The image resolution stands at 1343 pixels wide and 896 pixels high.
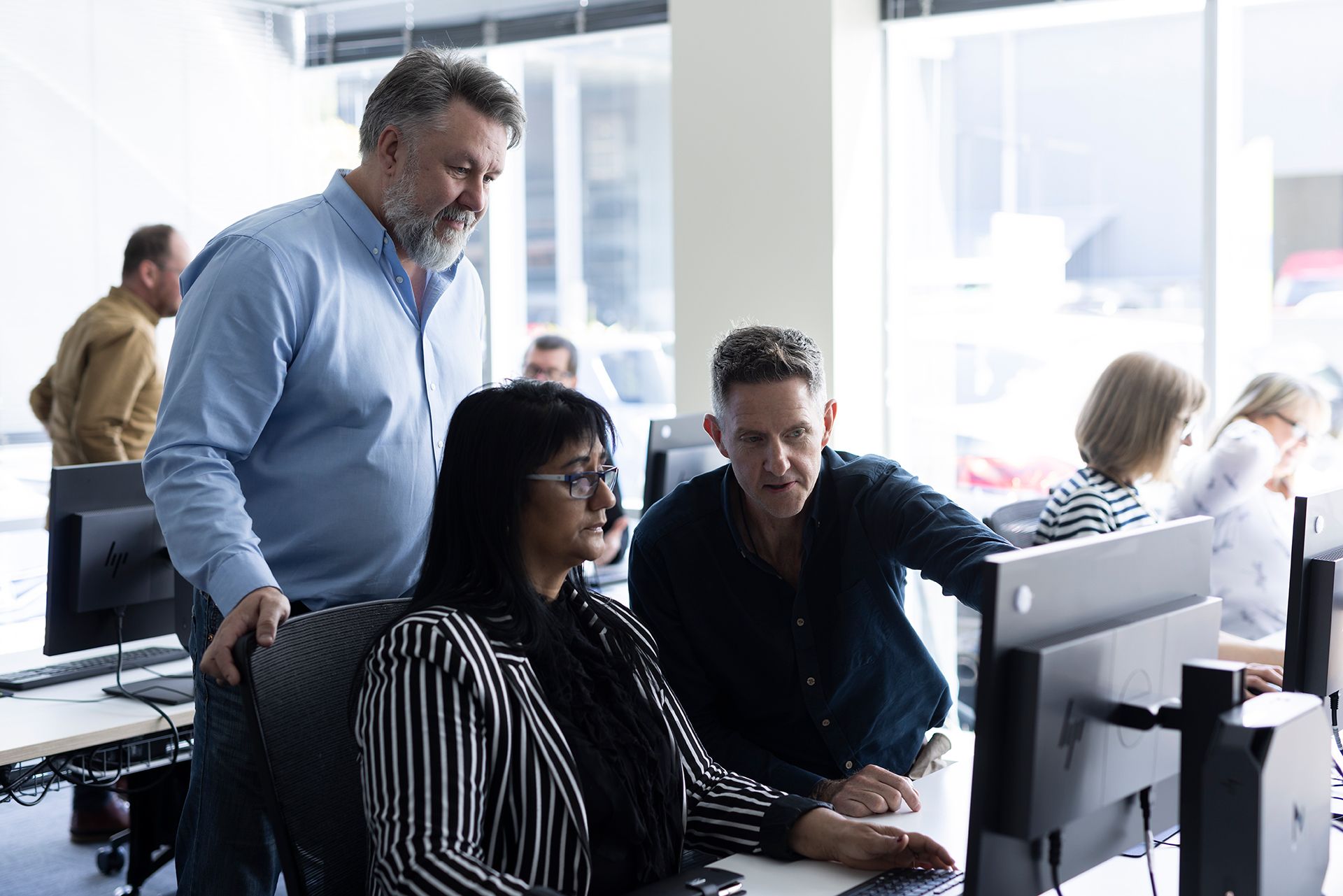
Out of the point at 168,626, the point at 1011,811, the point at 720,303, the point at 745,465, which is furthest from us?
the point at 720,303

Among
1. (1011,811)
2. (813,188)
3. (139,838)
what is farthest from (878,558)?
(813,188)

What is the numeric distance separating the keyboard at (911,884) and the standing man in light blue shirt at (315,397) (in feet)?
2.50

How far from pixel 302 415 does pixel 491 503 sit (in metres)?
0.47

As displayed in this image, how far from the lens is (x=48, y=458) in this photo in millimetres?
4914

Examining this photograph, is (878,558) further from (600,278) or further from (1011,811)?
(600,278)

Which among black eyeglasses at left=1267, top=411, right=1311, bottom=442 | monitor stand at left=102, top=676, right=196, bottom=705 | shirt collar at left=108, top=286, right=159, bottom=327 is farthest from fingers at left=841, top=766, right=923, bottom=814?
shirt collar at left=108, top=286, right=159, bottom=327

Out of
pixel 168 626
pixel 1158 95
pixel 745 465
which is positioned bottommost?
pixel 168 626

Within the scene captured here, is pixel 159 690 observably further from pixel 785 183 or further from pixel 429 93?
pixel 785 183

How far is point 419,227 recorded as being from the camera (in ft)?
6.32

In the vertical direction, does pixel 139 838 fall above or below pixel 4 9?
below

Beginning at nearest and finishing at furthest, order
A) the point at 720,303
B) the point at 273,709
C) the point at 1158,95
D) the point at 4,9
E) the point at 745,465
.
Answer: the point at 273,709 < the point at 745,465 < the point at 1158,95 < the point at 720,303 < the point at 4,9

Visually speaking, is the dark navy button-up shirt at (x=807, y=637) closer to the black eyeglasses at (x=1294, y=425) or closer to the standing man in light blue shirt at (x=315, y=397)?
the standing man in light blue shirt at (x=315, y=397)

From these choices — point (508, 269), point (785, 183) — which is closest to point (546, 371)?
point (785, 183)

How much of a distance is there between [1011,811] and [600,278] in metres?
4.41
